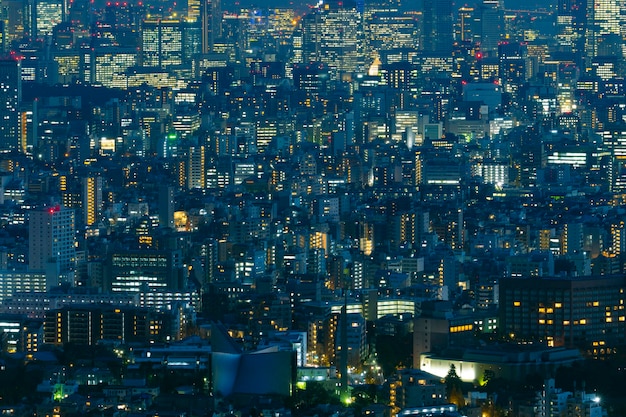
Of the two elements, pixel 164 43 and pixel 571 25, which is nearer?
pixel 164 43

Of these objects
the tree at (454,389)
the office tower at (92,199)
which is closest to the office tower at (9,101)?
the office tower at (92,199)

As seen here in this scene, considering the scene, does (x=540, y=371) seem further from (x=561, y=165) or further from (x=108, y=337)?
(x=561, y=165)

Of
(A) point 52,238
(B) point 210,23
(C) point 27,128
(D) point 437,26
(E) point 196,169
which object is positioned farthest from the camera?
(D) point 437,26

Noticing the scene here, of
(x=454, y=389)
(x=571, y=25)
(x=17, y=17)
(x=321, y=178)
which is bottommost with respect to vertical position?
(x=321, y=178)

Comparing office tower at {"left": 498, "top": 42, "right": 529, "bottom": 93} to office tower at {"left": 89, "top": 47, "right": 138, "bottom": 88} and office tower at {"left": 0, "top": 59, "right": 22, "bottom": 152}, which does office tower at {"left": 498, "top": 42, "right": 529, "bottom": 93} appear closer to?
office tower at {"left": 89, "top": 47, "right": 138, "bottom": 88}

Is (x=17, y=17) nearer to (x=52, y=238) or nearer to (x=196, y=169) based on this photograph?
(x=196, y=169)

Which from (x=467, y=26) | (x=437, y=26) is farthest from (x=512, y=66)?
(x=467, y=26)

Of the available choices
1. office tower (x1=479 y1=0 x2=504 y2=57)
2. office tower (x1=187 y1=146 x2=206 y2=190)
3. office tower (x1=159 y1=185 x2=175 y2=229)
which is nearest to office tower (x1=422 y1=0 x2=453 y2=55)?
office tower (x1=479 y1=0 x2=504 y2=57)
